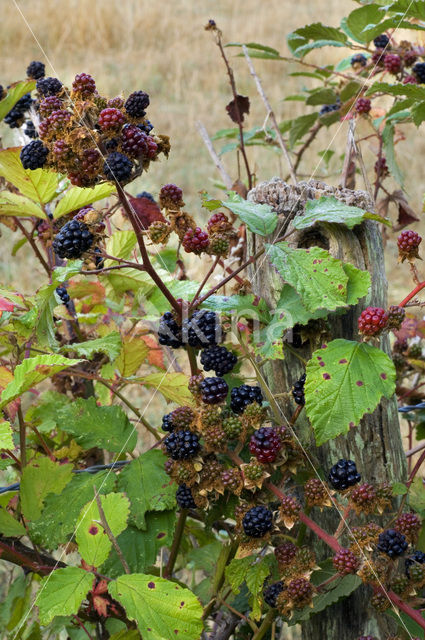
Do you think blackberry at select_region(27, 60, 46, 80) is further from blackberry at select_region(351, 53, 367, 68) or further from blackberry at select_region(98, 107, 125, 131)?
blackberry at select_region(351, 53, 367, 68)

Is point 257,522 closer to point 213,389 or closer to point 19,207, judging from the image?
point 213,389

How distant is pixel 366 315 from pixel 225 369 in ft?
0.76

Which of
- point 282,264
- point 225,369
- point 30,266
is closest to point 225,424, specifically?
point 225,369

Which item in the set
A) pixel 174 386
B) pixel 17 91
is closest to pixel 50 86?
pixel 17 91

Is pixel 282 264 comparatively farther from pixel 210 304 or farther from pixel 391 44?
pixel 391 44

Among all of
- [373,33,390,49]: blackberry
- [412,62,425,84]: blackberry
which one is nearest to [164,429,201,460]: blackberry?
[412,62,425,84]: blackberry

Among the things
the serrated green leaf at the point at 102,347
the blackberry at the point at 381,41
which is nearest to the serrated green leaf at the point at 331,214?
the serrated green leaf at the point at 102,347

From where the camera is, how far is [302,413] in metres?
1.14

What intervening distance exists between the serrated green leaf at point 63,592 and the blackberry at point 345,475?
37cm

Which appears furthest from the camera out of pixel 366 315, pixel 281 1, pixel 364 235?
pixel 281 1

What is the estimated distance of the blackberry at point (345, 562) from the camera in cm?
91

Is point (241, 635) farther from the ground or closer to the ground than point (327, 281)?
closer to the ground

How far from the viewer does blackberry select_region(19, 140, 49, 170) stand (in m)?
0.96

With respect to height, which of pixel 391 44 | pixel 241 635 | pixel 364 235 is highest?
pixel 391 44
